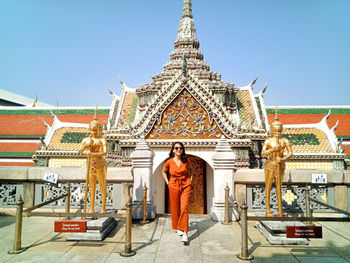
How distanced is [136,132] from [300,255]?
6307 millimetres

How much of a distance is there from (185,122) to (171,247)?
5.02 m

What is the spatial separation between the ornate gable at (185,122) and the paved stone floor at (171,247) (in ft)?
12.2

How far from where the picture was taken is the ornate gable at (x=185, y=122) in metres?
8.62

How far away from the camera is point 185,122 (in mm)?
8742

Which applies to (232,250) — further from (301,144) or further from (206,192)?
(301,144)

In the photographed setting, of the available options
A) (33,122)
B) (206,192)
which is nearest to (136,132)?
(206,192)

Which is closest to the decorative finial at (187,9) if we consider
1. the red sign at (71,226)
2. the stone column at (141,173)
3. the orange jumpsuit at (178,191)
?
the stone column at (141,173)

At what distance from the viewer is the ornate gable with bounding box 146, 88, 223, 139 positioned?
340 inches

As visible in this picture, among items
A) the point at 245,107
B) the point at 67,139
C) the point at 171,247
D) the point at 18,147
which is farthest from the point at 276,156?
the point at 18,147

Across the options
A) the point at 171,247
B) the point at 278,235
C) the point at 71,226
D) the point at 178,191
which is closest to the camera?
the point at 71,226

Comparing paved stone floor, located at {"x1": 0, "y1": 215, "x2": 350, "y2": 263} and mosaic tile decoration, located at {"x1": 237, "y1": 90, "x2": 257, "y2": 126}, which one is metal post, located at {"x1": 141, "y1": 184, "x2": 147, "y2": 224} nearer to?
paved stone floor, located at {"x1": 0, "y1": 215, "x2": 350, "y2": 263}

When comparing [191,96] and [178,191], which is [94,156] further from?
[191,96]

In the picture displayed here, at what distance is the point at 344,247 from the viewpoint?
4.43m

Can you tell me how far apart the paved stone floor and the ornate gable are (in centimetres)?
371
